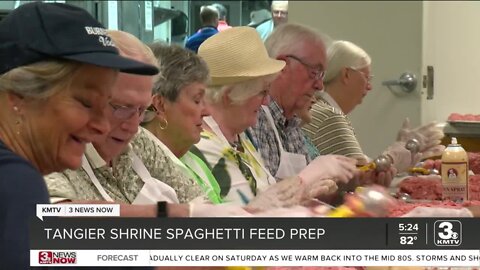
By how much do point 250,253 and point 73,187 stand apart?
12.1 inches

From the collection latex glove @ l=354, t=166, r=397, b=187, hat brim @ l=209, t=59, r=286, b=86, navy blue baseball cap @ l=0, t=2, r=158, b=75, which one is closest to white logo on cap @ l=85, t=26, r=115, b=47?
navy blue baseball cap @ l=0, t=2, r=158, b=75

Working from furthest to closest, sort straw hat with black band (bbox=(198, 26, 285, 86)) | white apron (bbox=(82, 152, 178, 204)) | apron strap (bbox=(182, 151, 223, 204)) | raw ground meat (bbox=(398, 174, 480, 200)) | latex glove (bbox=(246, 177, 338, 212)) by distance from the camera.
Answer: straw hat with black band (bbox=(198, 26, 285, 86))
apron strap (bbox=(182, 151, 223, 204))
raw ground meat (bbox=(398, 174, 480, 200))
white apron (bbox=(82, 152, 178, 204))
latex glove (bbox=(246, 177, 338, 212))

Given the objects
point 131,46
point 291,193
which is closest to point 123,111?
point 131,46

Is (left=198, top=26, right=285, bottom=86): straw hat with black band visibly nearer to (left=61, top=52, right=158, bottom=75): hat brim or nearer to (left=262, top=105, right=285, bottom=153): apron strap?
(left=262, top=105, right=285, bottom=153): apron strap

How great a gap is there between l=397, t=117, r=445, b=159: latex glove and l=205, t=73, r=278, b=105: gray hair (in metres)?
0.39

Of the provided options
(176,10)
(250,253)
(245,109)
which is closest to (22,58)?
(250,253)

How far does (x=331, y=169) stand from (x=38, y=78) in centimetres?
74

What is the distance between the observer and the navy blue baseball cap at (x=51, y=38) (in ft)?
3.66

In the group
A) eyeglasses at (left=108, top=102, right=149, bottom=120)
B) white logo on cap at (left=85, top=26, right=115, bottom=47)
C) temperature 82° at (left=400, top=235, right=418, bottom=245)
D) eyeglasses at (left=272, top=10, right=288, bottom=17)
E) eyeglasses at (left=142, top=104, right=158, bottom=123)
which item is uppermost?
white logo on cap at (left=85, top=26, right=115, bottom=47)

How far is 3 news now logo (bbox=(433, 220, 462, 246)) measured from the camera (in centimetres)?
124

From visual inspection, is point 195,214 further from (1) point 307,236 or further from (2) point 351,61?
(2) point 351,61

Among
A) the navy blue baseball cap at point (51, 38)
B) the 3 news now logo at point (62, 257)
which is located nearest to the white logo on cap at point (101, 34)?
the navy blue baseball cap at point (51, 38)

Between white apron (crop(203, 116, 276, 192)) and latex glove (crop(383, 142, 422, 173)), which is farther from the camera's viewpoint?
white apron (crop(203, 116, 276, 192))

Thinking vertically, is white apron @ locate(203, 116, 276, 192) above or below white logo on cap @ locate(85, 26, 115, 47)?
below
